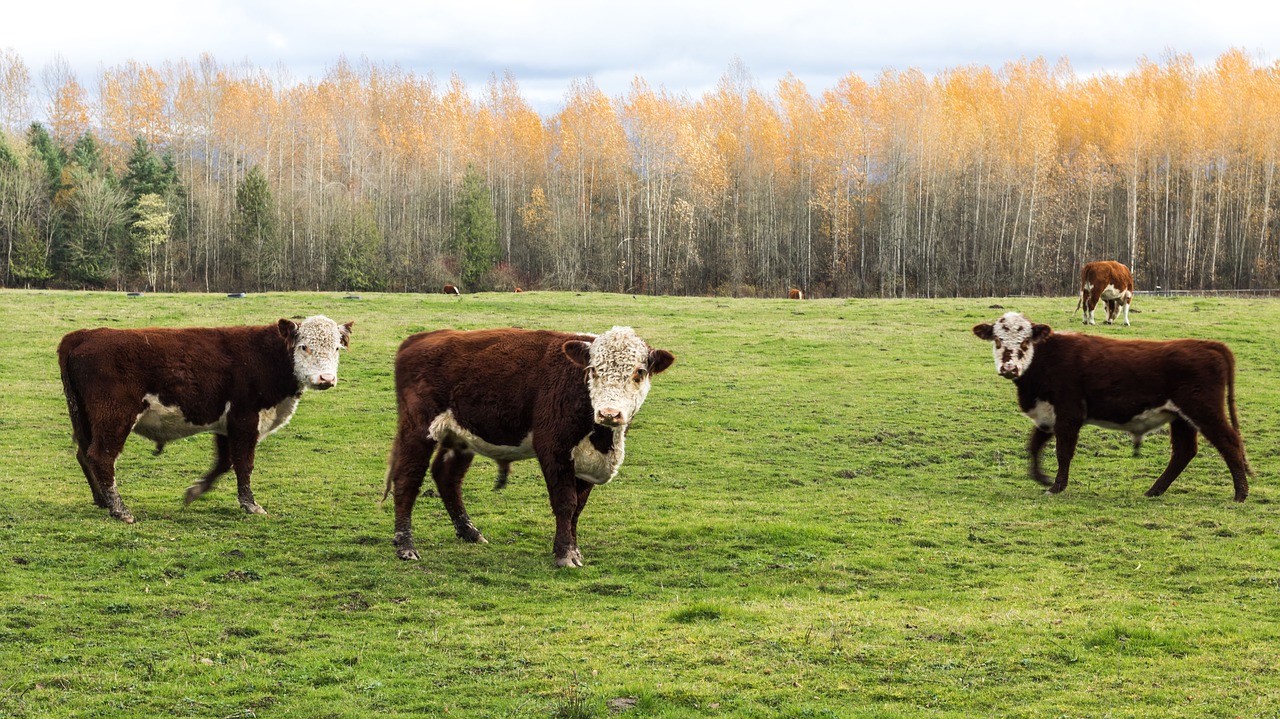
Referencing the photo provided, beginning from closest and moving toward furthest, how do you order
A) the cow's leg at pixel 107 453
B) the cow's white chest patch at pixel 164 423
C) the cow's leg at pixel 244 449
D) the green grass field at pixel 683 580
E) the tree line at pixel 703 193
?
the green grass field at pixel 683 580, the cow's leg at pixel 107 453, the cow's white chest patch at pixel 164 423, the cow's leg at pixel 244 449, the tree line at pixel 703 193

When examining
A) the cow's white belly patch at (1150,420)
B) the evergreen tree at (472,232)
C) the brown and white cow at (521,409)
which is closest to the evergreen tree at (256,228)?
the evergreen tree at (472,232)

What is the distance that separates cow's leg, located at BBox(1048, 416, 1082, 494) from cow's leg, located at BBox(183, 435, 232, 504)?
32.1 feet

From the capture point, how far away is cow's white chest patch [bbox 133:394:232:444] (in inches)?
442

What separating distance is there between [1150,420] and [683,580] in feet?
23.6

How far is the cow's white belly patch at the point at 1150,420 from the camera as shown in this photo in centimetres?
1320

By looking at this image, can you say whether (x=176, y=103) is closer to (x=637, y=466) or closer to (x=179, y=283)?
(x=179, y=283)

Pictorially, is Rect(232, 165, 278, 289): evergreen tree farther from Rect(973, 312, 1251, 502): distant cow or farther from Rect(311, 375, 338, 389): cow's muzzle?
Rect(973, 312, 1251, 502): distant cow

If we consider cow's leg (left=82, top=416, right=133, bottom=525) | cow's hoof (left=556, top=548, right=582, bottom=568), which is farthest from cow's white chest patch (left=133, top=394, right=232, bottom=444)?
cow's hoof (left=556, top=548, right=582, bottom=568)

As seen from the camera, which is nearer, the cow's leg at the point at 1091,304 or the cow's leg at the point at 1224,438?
the cow's leg at the point at 1224,438

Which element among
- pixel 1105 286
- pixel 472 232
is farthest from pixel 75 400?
pixel 472 232

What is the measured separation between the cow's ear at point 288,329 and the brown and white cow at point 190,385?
0.5 inches

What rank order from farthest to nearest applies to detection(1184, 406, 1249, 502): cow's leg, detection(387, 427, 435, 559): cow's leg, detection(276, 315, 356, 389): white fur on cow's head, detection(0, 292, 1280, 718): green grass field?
detection(1184, 406, 1249, 502): cow's leg
detection(276, 315, 356, 389): white fur on cow's head
detection(387, 427, 435, 559): cow's leg
detection(0, 292, 1280, 718): green grass field

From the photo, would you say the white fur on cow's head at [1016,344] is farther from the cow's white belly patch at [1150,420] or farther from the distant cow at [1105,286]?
the distant cow at [1105,286]

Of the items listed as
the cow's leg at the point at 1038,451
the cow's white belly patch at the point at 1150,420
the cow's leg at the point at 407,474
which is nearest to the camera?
the cow's leg at the point at 407,474
